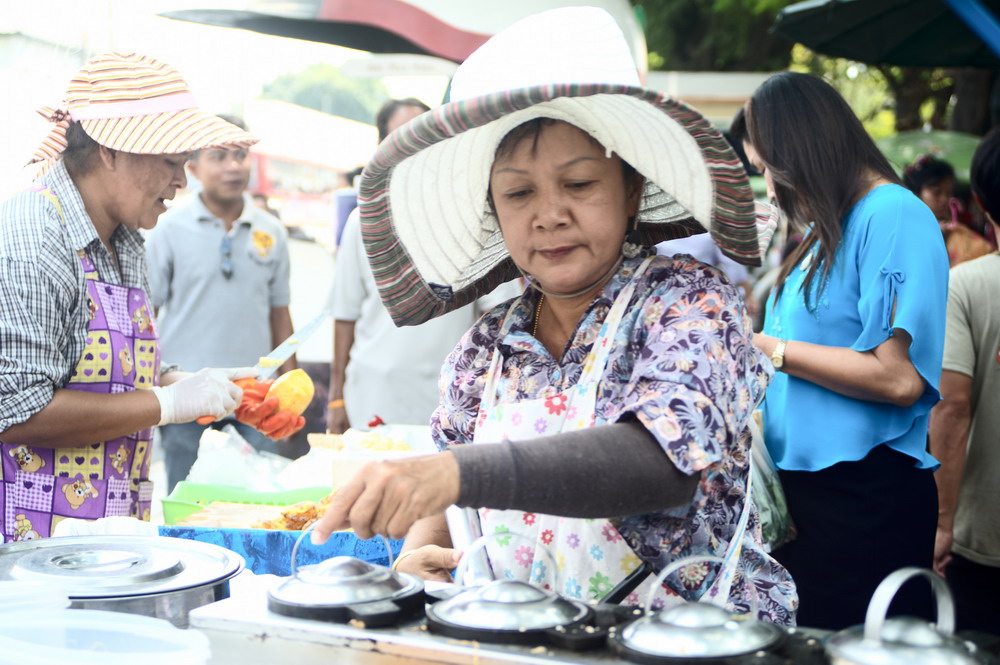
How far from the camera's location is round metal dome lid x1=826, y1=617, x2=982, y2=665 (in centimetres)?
101

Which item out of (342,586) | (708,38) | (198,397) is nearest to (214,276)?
(198,397)

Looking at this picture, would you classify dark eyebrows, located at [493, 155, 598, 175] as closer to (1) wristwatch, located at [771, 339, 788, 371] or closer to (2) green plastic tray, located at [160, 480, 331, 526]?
(1) wristwatch, located at [771, 339, 788, 371]

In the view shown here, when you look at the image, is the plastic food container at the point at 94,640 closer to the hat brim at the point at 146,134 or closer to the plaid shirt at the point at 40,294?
the plaid shirt at the point at 40,294

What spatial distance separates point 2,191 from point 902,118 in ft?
41.2

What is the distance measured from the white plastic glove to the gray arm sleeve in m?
1.54

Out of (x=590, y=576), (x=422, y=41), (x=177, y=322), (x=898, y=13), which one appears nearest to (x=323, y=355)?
(x=177, y=322)

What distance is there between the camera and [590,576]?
5.05 ft

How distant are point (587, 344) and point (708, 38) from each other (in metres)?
16.7

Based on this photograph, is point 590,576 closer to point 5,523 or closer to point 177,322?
point 5,523

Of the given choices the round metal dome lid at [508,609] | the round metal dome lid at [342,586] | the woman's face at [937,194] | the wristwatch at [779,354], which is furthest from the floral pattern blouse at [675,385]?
the woman's face at [937,194]

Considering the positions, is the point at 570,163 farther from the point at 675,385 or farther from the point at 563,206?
the point at 675,385

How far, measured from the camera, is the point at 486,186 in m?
1.85

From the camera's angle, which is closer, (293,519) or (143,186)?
(293,519)

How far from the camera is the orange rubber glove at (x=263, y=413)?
9.50 ft
